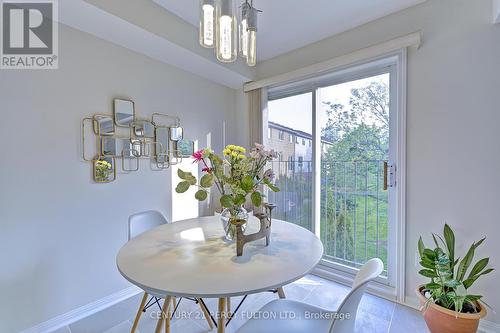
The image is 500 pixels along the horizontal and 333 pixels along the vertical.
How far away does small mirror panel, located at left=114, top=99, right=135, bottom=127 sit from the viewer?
2.01m

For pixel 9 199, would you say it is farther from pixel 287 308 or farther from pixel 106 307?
pixel 287 308

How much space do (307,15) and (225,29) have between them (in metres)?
1.19

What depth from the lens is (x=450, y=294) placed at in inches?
59.0

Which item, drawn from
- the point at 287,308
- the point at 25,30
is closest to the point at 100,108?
the point at 25,30

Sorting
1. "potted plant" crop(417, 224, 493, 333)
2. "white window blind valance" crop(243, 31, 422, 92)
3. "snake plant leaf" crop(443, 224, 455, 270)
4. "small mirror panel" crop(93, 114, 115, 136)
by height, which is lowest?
"potted plant" crop(417, 224, 493, 333)

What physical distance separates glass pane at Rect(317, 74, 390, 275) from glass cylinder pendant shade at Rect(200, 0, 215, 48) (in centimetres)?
165

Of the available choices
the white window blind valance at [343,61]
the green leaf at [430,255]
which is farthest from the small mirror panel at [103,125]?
the green leaf at [430,255]

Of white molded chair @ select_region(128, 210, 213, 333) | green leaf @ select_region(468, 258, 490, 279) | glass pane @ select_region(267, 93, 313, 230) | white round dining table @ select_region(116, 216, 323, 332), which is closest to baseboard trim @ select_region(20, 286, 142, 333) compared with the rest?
white molded chair @ select_region(128, 210, 213, 333)

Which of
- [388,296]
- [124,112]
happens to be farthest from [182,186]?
[388,296]

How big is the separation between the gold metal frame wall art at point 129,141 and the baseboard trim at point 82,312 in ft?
3.32

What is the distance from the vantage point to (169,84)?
2.45 metres

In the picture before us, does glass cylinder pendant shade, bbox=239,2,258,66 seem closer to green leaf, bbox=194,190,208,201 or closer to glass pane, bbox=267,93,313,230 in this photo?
green leaf, bbox=194,190,208,201

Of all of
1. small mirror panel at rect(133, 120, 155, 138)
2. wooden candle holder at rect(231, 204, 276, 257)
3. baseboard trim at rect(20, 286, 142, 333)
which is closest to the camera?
wooden candle holder at rect(231, 204, 276, 257)

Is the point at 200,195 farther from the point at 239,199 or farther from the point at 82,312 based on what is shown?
the point at 82,312
